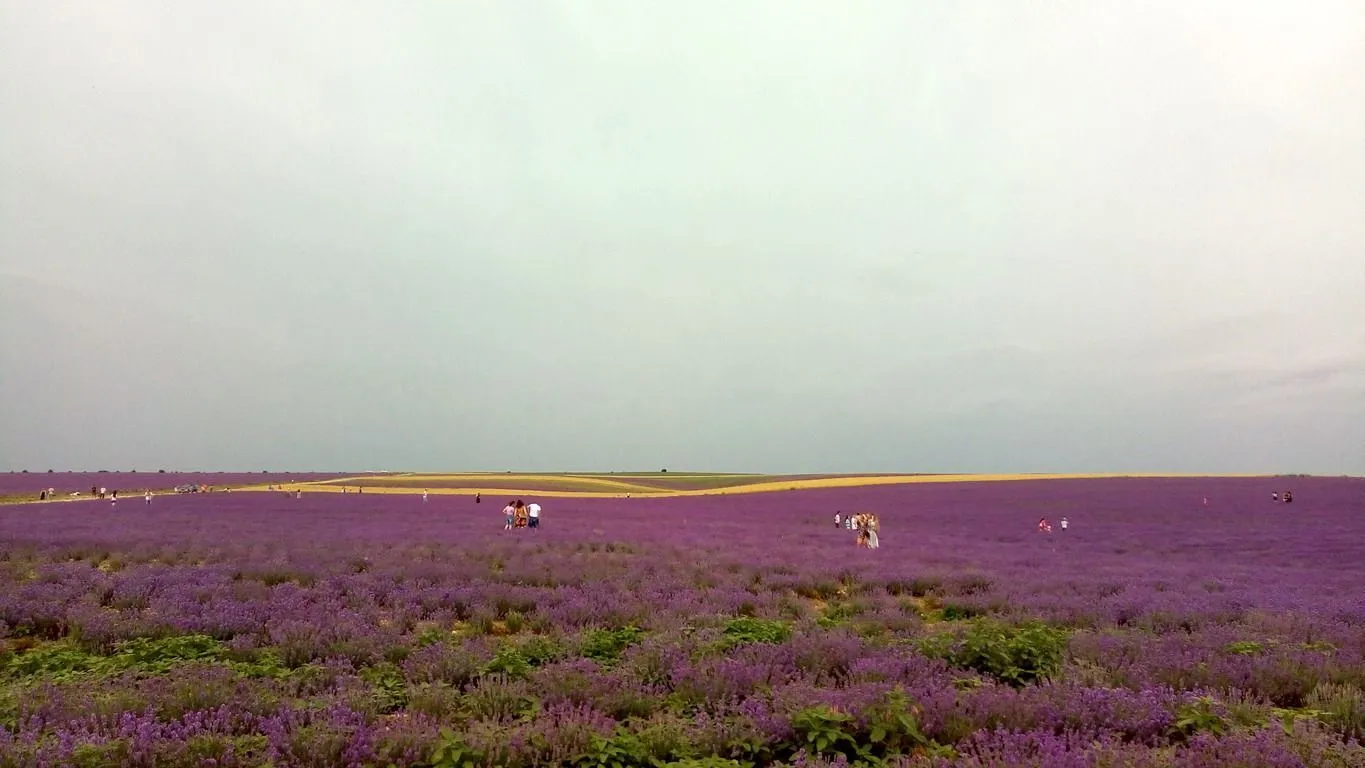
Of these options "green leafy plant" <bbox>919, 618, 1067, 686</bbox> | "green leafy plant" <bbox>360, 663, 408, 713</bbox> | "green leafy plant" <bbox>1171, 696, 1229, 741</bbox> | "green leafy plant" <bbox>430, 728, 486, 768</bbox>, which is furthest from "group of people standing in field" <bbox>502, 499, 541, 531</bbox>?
"green leafy plant" <bbox>1171, 696, 1229, 741</bbox>

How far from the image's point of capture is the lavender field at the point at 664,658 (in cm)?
417

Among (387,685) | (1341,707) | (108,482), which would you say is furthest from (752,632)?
(108,482)

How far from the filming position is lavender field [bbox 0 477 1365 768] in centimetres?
417

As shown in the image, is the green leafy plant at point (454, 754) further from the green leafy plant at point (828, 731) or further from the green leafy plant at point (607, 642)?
the green leafy plant at point (607, 642)

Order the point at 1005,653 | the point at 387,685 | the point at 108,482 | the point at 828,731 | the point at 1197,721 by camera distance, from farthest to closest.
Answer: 1. the point at 108,482
2. the point at 1005,653
3. the point at 387,685
4. the point at 1197,721
5. the point at 828,731

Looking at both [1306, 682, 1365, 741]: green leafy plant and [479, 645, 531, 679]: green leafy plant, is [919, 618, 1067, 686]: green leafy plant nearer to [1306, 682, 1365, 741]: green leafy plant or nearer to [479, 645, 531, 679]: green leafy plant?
[1306, 682, 1365, 741]: green leafy plant

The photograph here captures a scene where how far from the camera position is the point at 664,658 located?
591 cm

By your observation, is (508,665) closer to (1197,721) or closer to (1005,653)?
(1005,653)

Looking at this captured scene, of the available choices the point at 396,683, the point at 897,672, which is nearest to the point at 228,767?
the point at 396,683

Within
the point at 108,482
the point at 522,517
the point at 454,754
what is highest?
the point at 454,754

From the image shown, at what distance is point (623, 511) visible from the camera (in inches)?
1309

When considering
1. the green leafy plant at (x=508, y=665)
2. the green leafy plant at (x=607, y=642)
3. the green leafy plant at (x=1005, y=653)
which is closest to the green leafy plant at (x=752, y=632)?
the green leafy plant at (x=607, y=642)

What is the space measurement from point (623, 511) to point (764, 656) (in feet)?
90.8

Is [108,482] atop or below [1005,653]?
below
